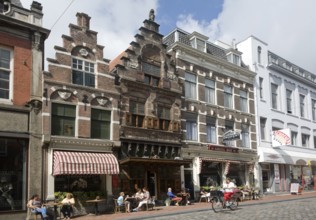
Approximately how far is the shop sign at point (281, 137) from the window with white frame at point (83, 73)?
61.9ft

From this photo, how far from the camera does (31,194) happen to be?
690 inches

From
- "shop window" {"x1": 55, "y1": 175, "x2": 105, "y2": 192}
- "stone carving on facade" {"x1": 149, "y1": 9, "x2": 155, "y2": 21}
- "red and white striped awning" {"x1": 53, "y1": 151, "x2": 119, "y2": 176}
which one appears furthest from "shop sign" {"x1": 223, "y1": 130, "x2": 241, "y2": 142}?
"shop window" {"x1": 55, "y1": 175, "x2": 105, "y2": 192}

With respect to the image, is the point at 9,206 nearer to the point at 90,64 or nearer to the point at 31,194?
the point at 31,194

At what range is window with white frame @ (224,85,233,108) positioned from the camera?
29859 mm

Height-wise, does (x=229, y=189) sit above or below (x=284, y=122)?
below

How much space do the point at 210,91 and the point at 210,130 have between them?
3.18m

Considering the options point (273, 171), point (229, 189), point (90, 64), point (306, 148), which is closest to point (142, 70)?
point (90, 64)

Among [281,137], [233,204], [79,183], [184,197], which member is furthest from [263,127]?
[79,183]

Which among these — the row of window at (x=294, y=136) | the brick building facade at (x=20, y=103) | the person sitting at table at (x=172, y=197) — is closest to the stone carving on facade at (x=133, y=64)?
the brick building facade at (x=20, y=103)

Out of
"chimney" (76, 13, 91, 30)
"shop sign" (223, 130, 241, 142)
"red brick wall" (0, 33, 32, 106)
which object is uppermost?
"chimney" (76, 13, 91, 30)

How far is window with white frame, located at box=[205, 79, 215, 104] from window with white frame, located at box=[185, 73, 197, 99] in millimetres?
1375

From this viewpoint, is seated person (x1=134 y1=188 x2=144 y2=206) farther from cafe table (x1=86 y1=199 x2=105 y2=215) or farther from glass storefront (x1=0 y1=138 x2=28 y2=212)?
glass storefront (x1=0 y1=138 x2=28 y2=212)

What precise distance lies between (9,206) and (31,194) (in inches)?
43.3

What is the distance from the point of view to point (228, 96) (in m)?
30.2
